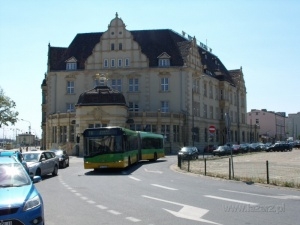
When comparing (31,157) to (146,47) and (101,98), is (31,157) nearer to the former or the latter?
(101,98)

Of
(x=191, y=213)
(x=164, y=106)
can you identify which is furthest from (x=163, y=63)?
(x=191, y=213)

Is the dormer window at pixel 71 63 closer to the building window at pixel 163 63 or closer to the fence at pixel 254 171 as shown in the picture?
the building window at pixel 163 63

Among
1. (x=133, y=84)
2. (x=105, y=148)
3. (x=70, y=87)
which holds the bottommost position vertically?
(x=105, y=148)

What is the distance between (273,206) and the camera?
40.1 ft

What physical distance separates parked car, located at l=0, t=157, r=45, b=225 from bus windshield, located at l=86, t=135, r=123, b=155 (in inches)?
704

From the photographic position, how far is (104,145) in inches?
1085

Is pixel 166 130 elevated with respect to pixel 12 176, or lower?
elevated

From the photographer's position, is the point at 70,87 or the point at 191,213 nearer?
the point at 191,213

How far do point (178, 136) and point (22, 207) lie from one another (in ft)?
202

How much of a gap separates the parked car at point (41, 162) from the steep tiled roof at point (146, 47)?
48.8 m

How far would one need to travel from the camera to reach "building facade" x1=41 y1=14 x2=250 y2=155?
67.4 meters

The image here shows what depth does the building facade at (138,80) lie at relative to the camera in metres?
67.4

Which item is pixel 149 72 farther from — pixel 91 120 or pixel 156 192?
pixel 156 192

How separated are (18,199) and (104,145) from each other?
1980 cm
